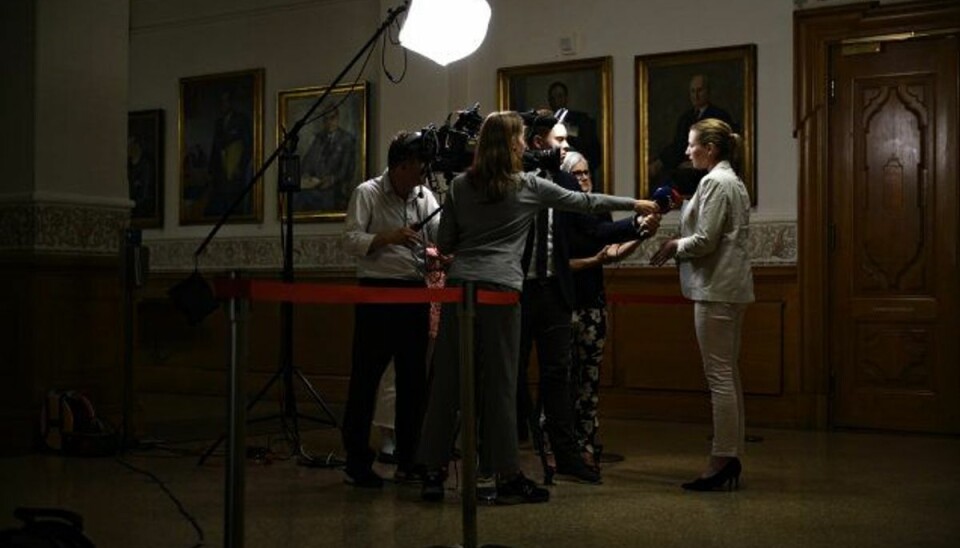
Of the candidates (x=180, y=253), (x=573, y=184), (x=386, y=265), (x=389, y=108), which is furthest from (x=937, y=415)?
(x=180, y=253)

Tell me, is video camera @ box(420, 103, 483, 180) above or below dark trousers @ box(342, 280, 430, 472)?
above

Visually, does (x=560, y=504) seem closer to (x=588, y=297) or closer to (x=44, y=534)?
(x=588, y=297)

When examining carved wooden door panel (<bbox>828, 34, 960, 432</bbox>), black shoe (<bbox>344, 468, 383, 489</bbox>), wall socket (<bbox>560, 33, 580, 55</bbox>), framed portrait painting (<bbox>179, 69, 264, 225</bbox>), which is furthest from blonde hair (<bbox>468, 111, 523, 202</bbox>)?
framed portrait painting (<bbox>179, 69, 264, 225</bbox>)

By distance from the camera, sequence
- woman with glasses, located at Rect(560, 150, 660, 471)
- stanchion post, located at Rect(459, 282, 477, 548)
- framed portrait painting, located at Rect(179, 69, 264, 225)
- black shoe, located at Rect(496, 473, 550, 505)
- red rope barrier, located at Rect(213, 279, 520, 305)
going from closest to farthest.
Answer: red rope barrier, located at Rect(213, 279, 520, 305)
stanchion post, located at Rect(459, 282, 477, 548)
black shoe, located at Rect(496, 473, 550, 505)
woman with glasses, located at Rect(560, 150, 660, 471)
framed portrait painting, located at Rect(179, 69, 264, 225)

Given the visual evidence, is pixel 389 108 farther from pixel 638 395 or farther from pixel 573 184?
pixel 573 184

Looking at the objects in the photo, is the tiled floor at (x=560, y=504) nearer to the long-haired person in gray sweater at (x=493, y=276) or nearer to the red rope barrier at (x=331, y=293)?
the long-haired person in gray sweater at (x=493, y=276)

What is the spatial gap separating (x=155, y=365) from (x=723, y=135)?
611 centimetres

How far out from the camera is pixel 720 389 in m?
4.41

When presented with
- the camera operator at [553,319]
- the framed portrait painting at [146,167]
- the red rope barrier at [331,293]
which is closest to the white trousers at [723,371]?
the camera operator at [553,319]

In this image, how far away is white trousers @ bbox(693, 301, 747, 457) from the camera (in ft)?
14.4

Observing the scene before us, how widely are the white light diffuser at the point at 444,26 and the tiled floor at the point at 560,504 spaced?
7.04 ft

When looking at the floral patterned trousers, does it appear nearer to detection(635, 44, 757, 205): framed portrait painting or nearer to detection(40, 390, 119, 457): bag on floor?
detection(40, 390, 119, 457): bag on floor

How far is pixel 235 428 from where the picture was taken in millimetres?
2664

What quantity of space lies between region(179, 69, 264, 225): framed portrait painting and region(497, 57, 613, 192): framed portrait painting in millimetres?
2479
